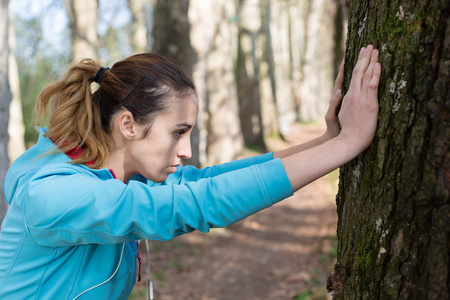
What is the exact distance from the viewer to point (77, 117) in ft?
6.52

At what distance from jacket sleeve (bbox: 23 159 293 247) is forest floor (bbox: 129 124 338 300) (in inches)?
135

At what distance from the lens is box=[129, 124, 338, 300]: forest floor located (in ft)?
17.0

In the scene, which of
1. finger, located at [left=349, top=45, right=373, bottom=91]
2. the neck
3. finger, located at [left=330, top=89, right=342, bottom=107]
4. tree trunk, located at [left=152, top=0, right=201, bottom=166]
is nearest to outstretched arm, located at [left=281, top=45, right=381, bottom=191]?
finger, located at [left=349, top=45, right=373, bottom=91]

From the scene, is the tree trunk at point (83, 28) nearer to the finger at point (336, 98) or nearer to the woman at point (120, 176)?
the woman at point (120, 176)

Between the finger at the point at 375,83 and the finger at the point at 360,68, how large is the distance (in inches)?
2.0

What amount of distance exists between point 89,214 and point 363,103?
39.7 inches

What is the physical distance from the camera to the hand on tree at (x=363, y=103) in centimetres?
154

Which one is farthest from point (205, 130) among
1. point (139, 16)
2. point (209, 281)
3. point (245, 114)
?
point (139, 16)

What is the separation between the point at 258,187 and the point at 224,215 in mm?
147

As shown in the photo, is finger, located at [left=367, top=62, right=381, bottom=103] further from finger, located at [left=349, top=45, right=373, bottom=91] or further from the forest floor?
the forest floor

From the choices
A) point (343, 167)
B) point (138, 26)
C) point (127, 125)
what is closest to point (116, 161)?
point (127, 125)

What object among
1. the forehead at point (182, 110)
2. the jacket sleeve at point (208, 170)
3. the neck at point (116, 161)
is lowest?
the jacket sleeve at point (208, 170)

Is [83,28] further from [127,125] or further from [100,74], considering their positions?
[127,125]

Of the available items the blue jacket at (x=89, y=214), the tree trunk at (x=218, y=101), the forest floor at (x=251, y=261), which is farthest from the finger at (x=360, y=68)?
the tree trunk at (x=218, y=101)
